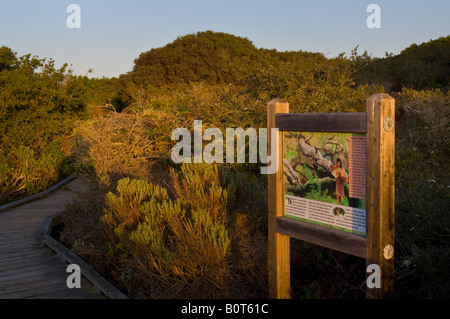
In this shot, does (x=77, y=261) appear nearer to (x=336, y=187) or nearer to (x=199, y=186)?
(x=199, y=186)

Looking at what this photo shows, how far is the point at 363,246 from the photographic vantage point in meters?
3.14

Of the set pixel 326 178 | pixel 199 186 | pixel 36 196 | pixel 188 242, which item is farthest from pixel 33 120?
pixel 326 178

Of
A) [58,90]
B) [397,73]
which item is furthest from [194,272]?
[397,73]

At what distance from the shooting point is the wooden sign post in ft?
9.86

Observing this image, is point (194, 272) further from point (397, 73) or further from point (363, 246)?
point (397, 73)

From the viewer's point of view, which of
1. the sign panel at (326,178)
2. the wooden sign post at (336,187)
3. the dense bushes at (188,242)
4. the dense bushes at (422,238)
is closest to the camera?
the wooden sign post at (336,187)

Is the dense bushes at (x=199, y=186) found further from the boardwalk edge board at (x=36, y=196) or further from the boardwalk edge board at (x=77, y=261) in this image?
the boardwalk edge board at (x=36, y=196)

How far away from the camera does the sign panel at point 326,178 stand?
3199 mm

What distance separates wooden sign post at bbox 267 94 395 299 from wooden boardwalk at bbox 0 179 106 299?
2.17 metres

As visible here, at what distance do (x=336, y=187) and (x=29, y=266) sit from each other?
413cm

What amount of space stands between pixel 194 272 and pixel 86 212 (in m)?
3.39

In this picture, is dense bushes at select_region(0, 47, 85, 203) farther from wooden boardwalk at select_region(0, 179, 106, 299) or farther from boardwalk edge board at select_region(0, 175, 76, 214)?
wooden boardwalk at select_region(0, 179, 106, 299)

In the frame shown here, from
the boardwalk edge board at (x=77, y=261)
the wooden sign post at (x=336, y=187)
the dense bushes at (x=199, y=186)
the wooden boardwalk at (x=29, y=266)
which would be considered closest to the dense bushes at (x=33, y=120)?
the dense bushes at (x=199, y=186)

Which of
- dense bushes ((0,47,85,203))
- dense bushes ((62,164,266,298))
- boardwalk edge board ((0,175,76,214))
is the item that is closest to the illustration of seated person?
dense bushes ((62,164,266,298))
